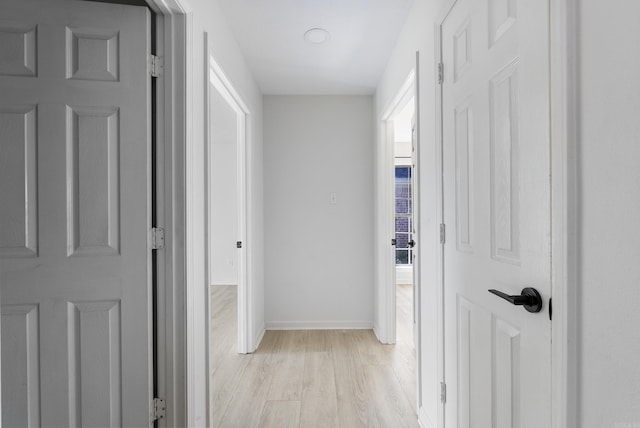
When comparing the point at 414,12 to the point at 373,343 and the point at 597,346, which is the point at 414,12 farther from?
the point at 373,343

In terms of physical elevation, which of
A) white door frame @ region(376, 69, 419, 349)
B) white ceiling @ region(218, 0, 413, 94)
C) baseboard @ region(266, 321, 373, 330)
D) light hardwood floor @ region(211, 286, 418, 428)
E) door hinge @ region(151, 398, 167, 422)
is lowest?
light hardwood floor @ region(211, 286, 418, 428)

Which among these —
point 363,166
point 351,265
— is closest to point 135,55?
point 363,166

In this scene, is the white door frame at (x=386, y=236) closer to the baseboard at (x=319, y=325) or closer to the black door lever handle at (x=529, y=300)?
the baseboard at (x=319, y=325)

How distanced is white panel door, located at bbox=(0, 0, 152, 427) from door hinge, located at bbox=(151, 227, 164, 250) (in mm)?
34

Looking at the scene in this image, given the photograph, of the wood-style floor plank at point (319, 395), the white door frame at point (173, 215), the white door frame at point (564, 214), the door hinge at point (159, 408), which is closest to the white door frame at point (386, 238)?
the wood-style floor plank at point (319, 395)

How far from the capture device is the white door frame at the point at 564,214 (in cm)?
75

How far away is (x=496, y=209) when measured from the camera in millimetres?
1128

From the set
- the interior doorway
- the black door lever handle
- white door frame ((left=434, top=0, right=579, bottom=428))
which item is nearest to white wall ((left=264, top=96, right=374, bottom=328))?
the interior doorway

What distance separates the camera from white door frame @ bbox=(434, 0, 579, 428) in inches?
29.6

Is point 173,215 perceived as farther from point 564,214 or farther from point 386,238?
point 386,238

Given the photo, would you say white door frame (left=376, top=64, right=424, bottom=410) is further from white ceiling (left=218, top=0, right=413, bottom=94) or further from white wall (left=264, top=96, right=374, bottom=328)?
white ceiling (left=218, top=0, right=413, bottom=94)

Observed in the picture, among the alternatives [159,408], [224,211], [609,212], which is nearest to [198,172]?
[159,408]

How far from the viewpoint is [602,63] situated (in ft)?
2.24

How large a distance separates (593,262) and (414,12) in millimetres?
1863
